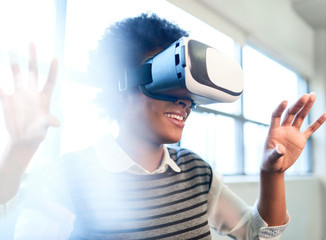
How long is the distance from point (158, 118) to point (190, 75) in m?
0.11

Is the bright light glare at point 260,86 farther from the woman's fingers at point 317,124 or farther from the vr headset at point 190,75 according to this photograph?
the vr headset at point 190,75

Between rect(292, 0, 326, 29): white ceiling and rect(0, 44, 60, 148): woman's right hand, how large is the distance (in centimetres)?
201

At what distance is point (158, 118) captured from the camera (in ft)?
1.63

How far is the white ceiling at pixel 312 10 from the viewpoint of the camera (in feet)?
6.28

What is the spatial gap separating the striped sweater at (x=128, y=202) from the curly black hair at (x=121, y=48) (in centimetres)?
13

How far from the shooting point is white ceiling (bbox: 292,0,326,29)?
191 centimetres

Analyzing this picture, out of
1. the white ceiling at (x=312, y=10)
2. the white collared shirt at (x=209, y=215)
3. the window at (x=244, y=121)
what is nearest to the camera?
the white collared shirt at (x=209, y=215)

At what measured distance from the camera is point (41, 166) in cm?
58

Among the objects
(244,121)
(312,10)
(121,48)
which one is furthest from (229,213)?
(312,10)

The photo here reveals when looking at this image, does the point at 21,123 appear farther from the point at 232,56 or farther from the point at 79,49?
the point at 232,56

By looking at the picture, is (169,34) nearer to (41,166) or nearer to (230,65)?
(230,65)

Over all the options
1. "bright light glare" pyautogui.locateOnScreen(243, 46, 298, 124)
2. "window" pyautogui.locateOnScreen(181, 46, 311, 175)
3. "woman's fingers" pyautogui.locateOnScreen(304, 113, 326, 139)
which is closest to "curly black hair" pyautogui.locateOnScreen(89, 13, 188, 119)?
"woman's fingers" pyautogui.locateOnScreen(304, 113, 326, 139)

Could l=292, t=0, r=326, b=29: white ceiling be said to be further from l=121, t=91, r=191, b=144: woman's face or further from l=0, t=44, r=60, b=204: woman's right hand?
l=0, t=44, r=60, b=204: woman's right hand

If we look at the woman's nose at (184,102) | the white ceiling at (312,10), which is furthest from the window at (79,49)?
the white ceiling at (312,10)
